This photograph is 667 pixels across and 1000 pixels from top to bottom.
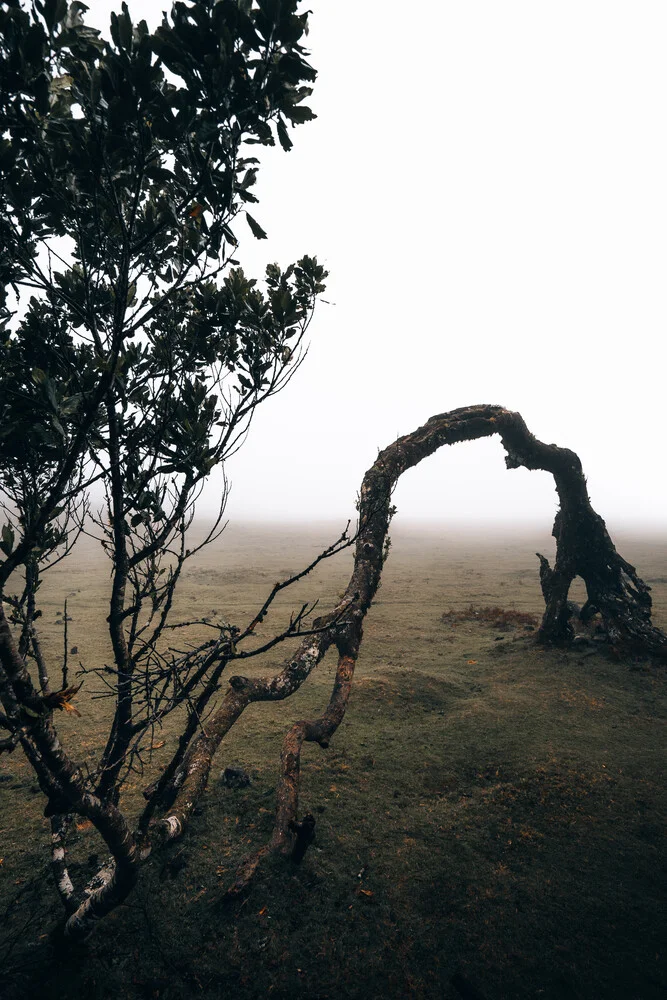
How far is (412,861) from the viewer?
538 centimetres

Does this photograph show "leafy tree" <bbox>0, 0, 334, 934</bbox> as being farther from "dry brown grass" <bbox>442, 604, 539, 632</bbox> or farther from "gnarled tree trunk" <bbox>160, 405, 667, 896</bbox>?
"dry brown grass" <bbox>442, 604, 539, 632</bbox>

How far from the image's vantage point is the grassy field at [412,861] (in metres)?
4.03

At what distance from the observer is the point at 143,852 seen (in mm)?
4137

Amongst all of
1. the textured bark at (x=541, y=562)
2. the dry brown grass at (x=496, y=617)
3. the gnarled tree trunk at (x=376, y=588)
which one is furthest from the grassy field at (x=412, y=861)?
the dry brown grass at (x=496, y=617)

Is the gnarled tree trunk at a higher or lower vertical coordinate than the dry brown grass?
higher

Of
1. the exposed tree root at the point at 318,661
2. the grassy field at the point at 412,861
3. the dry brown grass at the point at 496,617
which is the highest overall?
the exposed tree root at the point at 318,661

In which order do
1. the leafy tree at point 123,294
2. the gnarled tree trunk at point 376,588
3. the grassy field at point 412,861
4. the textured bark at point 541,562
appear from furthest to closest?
the textured bark at point 541,562 < the gnarled tree trunk at point 376,588 < the grassy field at point 412,861 < the leafy tree at point 123,294

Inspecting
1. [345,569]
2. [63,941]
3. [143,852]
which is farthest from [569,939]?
[345,569]

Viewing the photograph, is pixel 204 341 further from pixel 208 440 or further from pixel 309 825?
pixel 309 825

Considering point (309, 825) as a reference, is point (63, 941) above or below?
below

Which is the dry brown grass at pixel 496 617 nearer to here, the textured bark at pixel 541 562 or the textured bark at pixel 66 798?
the textured bark at pixel 541 562

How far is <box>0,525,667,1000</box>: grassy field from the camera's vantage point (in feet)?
13.2

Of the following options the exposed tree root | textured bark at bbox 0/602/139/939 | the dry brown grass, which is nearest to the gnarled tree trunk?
the exposed tree root

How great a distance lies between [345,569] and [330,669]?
2524cm
